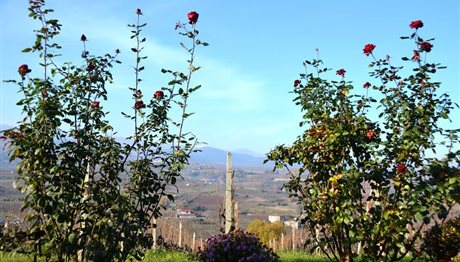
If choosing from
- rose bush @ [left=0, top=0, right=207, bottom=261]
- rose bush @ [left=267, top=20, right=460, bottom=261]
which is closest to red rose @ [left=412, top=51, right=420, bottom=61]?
rose bush @ [left=267, top=20, right=460, bottom=261]

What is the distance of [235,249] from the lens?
6797 millimetres

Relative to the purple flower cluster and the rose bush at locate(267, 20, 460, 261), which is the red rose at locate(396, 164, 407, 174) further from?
the purple flower cluster

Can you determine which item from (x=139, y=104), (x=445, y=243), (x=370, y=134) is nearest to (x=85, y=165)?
(x=139, y=104)

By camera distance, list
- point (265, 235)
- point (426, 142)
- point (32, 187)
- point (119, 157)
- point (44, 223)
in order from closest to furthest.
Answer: point (32, 187)
point (44, 223)
point (119, 157)
point (426, 142)
point (265, 235)

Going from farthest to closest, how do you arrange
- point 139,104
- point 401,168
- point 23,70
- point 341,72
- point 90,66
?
point 341,72 → point 401,168 → point 139,104 → point 90,66 → point 23,70

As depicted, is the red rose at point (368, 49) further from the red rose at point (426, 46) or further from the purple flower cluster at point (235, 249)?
the purple flower cluster at point (235, 249)

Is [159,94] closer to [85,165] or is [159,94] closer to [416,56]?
[85,165]

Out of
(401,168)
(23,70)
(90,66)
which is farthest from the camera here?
(401,168)

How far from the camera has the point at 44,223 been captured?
483 centimetres

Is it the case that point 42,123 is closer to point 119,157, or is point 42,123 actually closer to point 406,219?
point 119,157

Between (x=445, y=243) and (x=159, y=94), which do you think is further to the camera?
(x=445, y=243)

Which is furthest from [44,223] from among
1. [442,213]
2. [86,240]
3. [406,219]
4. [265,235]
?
[265,235]

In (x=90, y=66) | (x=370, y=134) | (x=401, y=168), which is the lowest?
(x=401, y=168)

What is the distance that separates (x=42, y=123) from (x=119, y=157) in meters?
1.00
